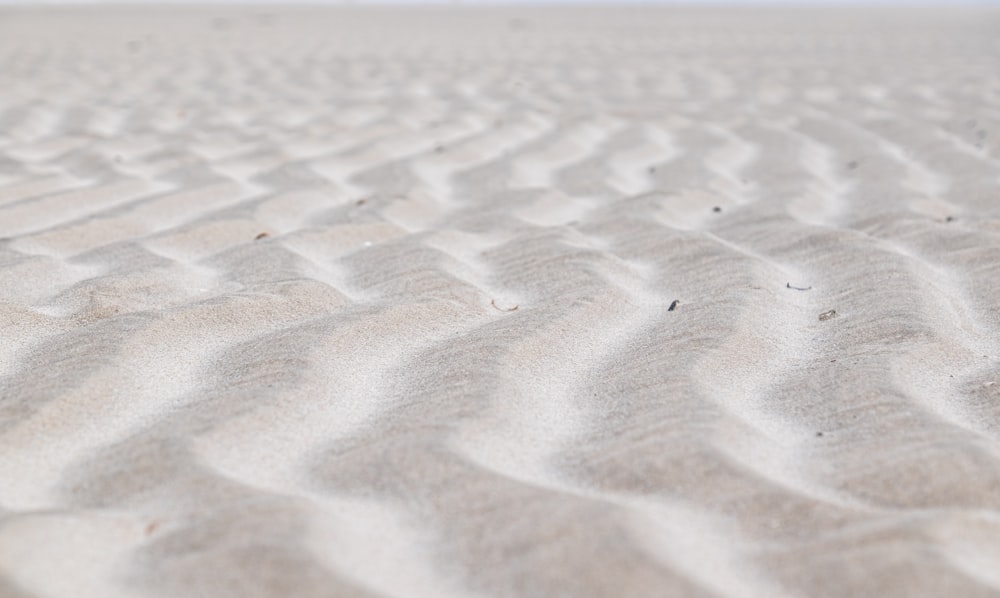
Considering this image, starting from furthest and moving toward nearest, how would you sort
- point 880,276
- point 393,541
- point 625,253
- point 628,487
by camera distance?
point 625,253 → point 880,276 → point 628,487 → point 393,541

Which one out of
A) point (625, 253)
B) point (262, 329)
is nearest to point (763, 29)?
point (625, 253)

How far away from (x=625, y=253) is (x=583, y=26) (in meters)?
8.45

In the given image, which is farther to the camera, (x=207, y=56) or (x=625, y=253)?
(x=207, y=56)

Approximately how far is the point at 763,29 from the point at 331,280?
8850mm

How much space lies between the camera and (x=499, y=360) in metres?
1.64

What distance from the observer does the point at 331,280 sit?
2135 millimetres

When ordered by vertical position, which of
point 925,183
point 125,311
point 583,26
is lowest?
point 583,26

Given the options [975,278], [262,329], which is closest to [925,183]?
[975,278]

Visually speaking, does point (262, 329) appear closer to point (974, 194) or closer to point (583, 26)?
point (974, 194)

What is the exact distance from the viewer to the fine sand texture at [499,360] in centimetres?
112

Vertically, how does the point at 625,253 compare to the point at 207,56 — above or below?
above

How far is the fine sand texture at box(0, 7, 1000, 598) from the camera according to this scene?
1118mm

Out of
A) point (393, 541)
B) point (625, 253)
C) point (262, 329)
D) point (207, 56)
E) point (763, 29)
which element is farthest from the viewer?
point (763, 29)

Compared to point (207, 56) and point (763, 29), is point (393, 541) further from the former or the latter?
point (763, 29)
